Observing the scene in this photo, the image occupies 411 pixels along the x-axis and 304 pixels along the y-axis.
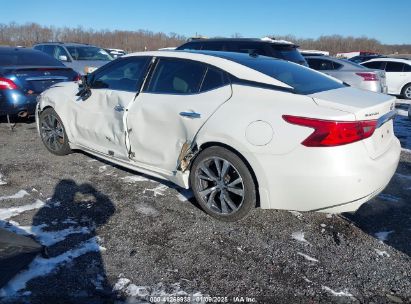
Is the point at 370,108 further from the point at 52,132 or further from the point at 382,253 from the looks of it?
the point at 52,132

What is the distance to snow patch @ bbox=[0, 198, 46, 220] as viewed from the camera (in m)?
3.59

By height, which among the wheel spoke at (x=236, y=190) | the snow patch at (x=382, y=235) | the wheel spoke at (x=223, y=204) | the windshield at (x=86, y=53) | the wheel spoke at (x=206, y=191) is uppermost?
the windshield at (x=86, y=53)

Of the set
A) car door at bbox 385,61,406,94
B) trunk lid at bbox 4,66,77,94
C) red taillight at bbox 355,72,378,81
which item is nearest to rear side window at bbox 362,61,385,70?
car door at bbox 385,61,406,94

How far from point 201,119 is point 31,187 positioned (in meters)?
2.23

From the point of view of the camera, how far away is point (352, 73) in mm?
10672

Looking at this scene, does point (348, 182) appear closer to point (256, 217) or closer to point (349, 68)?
point (256, 217)

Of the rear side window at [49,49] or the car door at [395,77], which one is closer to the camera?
the rear side window at [49,49]

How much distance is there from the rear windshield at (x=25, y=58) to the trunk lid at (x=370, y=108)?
607 cm

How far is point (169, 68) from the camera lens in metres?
3.98

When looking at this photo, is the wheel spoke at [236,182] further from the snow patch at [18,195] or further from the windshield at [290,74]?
the snow patch at [18,195]

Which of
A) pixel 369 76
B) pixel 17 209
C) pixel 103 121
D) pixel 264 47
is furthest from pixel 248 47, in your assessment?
pixel 17 209

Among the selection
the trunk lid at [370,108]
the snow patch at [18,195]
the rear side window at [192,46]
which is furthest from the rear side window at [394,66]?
the snow patch at [18,195]

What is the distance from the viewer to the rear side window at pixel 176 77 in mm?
3723

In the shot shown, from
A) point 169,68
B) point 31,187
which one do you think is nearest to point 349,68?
→ point 169,68
